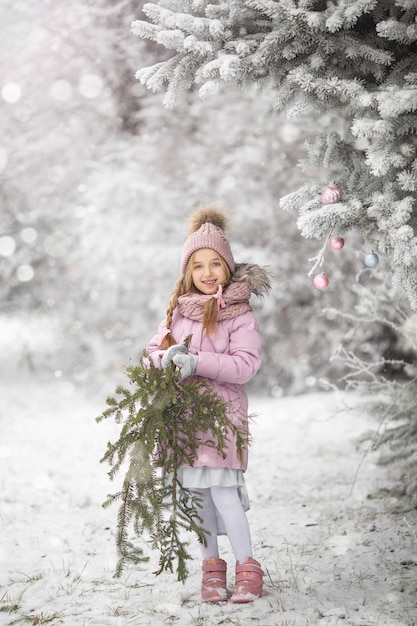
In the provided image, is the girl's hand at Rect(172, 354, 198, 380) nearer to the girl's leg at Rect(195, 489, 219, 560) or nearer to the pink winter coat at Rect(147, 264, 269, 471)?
the pink winter coat at Rect(147, 264, 269, 471)

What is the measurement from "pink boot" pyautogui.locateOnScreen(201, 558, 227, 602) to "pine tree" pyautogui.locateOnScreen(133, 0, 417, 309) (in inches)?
68.8

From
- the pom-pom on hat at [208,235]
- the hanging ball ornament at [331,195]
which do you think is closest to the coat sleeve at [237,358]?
the pom-pom on hat at [208,235]

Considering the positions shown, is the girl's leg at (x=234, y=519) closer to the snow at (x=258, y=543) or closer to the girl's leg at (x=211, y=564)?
the girl's leg at (x=211, y=564)

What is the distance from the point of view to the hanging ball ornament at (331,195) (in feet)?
10.3

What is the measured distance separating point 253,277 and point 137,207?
23.5ft

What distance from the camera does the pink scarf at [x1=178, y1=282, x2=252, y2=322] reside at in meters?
3.35

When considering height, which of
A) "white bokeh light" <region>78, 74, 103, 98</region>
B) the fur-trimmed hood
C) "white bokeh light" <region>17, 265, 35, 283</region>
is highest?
"white bokeh light" <region>78, 74, 103, 98</region>

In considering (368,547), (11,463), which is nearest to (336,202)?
(368,547)

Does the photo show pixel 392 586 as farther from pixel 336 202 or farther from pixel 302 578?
pixel 336 202

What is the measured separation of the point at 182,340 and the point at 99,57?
6.81 metres

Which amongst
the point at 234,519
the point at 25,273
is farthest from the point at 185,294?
the point at 25,273

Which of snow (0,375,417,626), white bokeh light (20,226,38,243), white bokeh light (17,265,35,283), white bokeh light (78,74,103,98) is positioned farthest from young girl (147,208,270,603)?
white bokeh light (17,265,35,283)

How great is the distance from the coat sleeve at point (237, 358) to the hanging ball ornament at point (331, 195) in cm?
77

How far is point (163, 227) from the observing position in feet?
33.2
